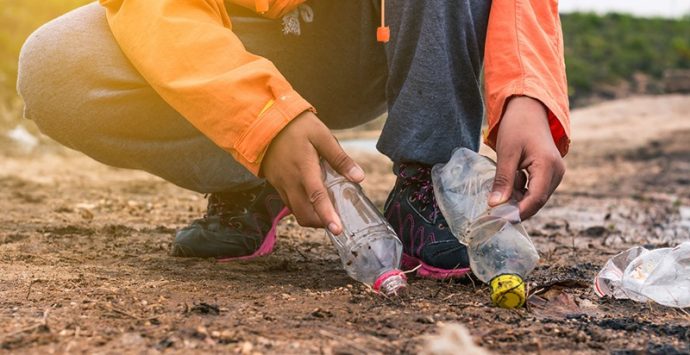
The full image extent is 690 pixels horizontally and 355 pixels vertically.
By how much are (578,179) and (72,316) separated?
16.6 ft

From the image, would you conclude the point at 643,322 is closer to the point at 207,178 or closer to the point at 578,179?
the point at 207,178

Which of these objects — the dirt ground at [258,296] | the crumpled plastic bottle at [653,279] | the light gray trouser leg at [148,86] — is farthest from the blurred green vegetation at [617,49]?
the crumpled plastic bottle at [653,279]

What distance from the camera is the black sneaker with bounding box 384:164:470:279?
91.7 inches

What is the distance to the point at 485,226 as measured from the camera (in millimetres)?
2141

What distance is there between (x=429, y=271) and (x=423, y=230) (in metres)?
0.12

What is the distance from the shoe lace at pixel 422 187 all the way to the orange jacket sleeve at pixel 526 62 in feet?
0.98

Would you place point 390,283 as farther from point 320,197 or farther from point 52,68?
point 52,68

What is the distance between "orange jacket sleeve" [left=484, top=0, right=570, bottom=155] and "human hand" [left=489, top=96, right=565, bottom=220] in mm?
48

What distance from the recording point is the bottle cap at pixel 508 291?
2.02m

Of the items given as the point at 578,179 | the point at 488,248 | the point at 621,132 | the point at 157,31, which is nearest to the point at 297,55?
the point at 157,31

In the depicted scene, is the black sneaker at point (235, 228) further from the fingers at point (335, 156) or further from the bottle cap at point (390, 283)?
the fingers at point (335, 156)

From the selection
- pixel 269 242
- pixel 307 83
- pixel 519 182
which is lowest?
pixel 269 242

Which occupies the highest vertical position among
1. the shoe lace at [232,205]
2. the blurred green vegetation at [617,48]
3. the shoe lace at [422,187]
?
the shoe lace at [422,187]

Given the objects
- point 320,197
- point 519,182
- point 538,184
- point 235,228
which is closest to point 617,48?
point 235,228
